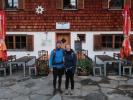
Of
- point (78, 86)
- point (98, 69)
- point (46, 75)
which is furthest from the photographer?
point (98, 69)

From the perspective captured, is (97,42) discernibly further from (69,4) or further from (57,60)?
(57,60)

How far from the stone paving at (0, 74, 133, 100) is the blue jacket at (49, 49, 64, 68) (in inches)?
40.7

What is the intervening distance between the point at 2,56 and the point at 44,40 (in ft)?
15.9

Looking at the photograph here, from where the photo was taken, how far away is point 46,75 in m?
14.8

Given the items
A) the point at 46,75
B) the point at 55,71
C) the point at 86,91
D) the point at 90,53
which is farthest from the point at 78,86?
the point at 90,53

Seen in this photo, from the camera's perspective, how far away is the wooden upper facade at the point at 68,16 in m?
19.2

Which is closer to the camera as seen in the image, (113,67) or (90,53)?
(113,67)

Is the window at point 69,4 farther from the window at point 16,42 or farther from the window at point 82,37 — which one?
the window at point 16,42

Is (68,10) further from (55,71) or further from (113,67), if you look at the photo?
(55,71)

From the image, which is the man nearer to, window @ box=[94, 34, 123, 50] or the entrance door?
the entrance door

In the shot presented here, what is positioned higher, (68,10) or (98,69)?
(68,10)

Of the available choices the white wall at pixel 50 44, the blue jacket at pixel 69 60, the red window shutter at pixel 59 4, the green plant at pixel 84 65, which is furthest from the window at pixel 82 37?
the blue jacket at pixel 69 60

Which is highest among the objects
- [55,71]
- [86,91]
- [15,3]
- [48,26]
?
[15,3]

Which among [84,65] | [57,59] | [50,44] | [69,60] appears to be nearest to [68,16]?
[50,44]
